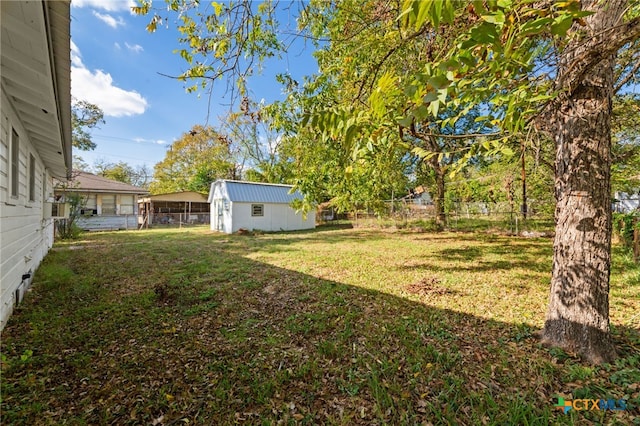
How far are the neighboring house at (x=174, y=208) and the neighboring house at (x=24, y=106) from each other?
16780 millimetres

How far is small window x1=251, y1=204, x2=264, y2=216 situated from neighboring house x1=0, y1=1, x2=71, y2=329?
10578 mm

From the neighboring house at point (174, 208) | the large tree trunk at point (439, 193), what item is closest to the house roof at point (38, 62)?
the large tree trunk at point (439, 193)

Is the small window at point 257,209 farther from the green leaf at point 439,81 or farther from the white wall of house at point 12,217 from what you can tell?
the green leaf at point 439,81

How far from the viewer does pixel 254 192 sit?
1598 centimetres

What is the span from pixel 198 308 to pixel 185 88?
317 centimetres

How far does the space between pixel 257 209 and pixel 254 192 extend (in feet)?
3.46

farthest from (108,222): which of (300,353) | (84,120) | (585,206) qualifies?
(585,206)

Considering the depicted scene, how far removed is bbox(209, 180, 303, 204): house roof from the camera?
595 inches

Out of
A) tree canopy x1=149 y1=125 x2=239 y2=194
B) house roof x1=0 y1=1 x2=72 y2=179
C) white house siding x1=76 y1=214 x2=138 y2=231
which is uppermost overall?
tree canopy x1=149 y1=125 x2=239 y2=194

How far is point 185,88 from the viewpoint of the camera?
112 inches

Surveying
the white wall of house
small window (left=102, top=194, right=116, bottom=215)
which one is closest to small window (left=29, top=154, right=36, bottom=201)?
the white wall of house

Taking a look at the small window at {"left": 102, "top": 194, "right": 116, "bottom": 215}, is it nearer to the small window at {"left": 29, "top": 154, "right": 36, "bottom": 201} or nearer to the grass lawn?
the grass lawn

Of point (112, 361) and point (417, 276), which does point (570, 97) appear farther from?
point (112, 361)

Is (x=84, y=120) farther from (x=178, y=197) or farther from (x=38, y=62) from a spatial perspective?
(x=38, y=62)
